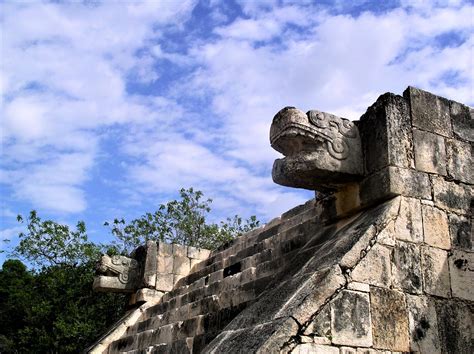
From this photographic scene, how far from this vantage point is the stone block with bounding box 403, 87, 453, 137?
556 cm

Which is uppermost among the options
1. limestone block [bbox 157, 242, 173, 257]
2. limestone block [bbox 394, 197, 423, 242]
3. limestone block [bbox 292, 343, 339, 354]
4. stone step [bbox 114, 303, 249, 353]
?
limestone block [bbox 157, 242, 173, 257]

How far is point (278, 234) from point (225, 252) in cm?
220

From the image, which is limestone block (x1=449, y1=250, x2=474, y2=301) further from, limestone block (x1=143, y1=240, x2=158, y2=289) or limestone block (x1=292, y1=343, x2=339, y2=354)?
limestone block (x1=143, y1=240, x2=158, y2=289)

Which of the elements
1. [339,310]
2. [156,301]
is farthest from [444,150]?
[156,301]

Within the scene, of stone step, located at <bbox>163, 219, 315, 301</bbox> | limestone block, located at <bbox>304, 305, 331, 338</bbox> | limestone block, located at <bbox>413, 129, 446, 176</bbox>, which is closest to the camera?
limestone block, located at <bbox>304, 305, 331, 338</bbox>

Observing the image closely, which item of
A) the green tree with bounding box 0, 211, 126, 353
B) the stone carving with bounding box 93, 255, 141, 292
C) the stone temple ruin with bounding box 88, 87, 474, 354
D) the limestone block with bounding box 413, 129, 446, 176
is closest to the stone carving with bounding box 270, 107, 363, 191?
the stone temple ruin with bounding box 88, 87, 474, 354

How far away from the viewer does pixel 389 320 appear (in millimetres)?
4547

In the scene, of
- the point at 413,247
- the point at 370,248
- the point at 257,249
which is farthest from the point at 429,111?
the point at 257,249

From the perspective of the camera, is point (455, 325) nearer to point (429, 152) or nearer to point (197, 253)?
point (429, 152)

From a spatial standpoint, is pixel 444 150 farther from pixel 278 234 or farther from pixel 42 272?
pixel 42 272

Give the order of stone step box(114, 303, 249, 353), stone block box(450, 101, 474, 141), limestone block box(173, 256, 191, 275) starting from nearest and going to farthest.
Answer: stone block box(450, 101, 474, 141) → stone step box(114, 303, 249, 353) → limestone block box(173, 256, 191, 275)

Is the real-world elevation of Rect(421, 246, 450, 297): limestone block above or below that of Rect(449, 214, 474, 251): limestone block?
Result: below


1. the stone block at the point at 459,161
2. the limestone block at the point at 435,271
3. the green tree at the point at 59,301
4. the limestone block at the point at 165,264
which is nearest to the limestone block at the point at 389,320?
the limestone block at the point at 435,271

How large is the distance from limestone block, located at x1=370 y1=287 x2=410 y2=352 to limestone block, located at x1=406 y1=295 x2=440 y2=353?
0.21ft
